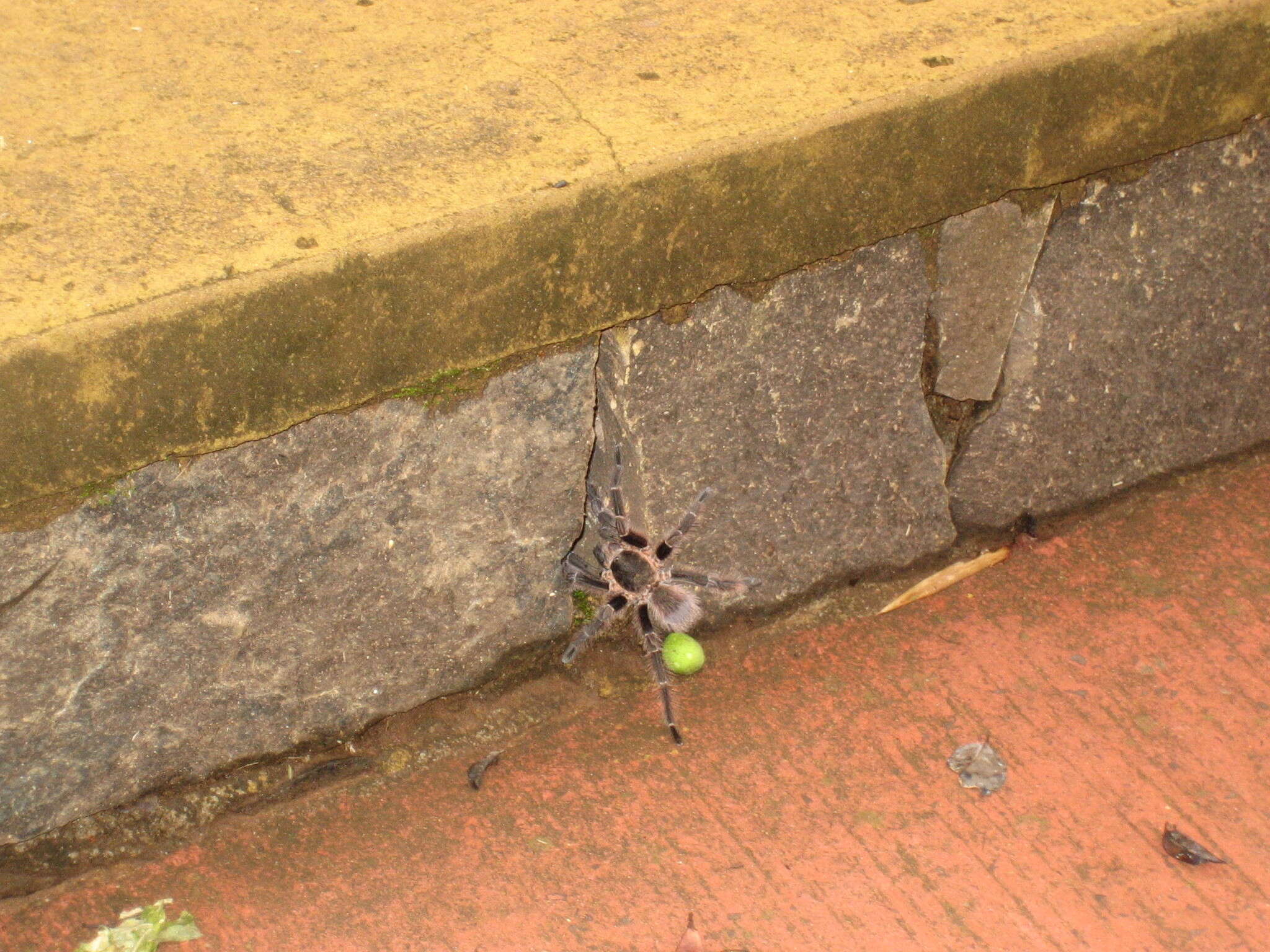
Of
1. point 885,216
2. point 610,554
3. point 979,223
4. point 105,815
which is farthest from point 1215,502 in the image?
point 105,815

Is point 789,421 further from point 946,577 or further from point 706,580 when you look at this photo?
point 946,577

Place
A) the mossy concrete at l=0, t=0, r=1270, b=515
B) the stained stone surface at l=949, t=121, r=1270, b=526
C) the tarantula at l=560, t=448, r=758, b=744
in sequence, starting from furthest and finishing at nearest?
1. the stained stone surface at l=949, t=121, r=1270, b=526
2. the tarantula at l=560, t=448, r=758, b=744
3. the mossy concrete at l=0, t=0, r=1270, b=515

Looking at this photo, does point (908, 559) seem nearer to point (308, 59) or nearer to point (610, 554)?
point (610, 554)

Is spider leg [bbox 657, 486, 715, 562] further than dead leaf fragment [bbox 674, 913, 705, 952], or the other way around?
spider leg [bbox 657, 486, 715, 562]

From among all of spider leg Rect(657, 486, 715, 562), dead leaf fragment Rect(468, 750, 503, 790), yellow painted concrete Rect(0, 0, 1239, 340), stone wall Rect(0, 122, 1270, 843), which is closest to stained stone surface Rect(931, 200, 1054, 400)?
stone wall Rect(0, 122, 1270, 843)

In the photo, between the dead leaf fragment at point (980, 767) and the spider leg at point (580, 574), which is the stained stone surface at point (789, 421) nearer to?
the spider leg at point (580, 574)

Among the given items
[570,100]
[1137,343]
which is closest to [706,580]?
[570,100]

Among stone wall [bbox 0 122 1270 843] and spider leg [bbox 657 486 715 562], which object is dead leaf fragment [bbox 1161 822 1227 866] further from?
spider leg [bbox 657 486 715 562]
